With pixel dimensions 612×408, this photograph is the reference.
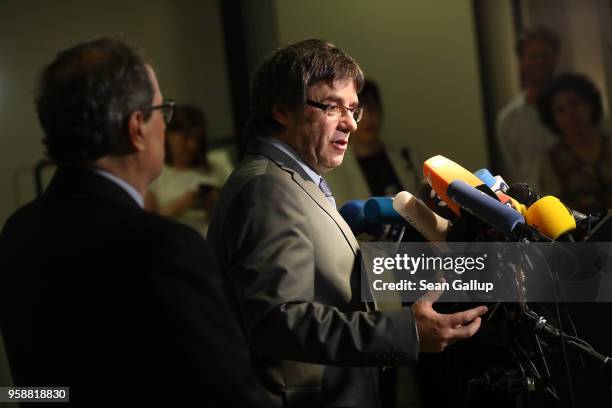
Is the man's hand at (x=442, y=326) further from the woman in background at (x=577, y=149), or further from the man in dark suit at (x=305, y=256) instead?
the woman in background at (x=577, y=149)

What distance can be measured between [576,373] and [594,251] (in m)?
0.22

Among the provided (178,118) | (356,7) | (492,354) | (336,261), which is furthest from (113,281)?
(356,7)

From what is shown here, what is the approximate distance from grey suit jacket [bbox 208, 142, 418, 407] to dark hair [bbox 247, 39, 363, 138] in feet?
0.42

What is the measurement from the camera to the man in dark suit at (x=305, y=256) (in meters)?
1.47

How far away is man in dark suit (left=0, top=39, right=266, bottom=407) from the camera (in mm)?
1145

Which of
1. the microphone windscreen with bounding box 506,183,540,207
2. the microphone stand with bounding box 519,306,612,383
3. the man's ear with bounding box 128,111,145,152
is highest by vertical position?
the man's ear with bounding box 128,111,145,152

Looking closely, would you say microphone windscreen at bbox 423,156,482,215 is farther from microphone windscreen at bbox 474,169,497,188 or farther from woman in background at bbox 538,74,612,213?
woman in background at bbox 538,74,612,213

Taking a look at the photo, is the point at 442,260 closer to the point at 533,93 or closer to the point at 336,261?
the point at 336,261

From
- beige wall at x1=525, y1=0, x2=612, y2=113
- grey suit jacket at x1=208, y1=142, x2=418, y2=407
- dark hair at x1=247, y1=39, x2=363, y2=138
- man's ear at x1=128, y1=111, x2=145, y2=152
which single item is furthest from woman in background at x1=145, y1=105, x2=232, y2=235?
man's ear at x1=128, y1=111, x2=145, y2=152

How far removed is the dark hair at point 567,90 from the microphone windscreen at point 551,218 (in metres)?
2.78

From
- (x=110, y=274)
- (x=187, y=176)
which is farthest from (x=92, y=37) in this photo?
(x=110, y=274)

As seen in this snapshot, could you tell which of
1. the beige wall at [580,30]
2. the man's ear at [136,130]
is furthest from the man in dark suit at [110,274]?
the beige wall at [580,30]

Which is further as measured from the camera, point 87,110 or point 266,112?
point 266,112

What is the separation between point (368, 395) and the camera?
5.30ft
